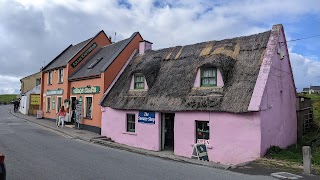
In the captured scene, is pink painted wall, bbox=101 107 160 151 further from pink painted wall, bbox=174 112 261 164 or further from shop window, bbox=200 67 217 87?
shop window, bbox=200 67 217 87

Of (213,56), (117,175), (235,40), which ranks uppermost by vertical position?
(235,40)

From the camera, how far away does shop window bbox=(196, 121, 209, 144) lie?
14.6m

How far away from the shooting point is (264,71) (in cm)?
1341

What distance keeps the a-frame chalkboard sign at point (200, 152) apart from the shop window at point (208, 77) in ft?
11.4

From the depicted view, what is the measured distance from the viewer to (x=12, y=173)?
878 cm

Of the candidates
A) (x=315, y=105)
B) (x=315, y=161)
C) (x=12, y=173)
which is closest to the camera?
(x=12, y=173)

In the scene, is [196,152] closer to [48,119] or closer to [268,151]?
[268,151]

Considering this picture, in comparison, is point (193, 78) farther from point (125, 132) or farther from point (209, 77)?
point (125, 132)

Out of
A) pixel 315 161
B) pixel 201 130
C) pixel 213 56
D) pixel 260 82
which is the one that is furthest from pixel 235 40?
pixel 315 161

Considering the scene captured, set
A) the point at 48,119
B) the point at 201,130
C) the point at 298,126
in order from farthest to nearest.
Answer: the point at 48,119 < the point at 298,126 < the point at 201,130

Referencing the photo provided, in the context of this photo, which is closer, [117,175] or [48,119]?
[117,175]

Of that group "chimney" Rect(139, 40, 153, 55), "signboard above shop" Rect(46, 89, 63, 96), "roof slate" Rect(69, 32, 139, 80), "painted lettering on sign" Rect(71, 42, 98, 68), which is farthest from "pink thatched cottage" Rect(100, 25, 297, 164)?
"signboard above shop" Rect(46, 89, 63, 96)

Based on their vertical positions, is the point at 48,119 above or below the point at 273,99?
below

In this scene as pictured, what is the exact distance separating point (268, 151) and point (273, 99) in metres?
2.55
